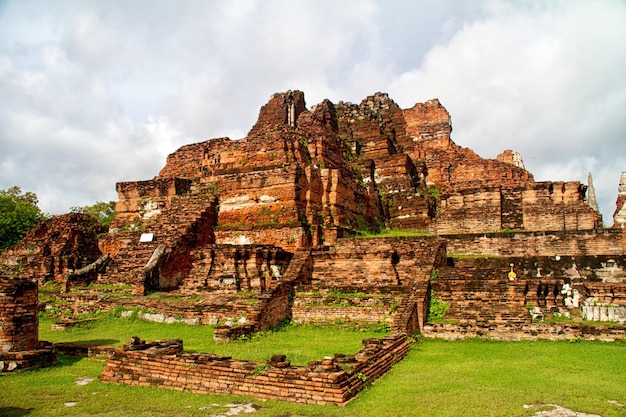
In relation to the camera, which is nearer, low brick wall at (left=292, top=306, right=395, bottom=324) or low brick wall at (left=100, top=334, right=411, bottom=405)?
low brick wall at (left=100, top=334, right=411, bottom=405)

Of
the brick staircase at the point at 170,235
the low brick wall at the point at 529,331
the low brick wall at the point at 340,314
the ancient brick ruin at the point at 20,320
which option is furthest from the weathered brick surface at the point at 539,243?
the ancient brick ruin at the point at 20,320

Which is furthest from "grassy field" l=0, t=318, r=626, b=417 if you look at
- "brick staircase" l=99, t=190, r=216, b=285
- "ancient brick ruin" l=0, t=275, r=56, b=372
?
"brick staircase" l=99, t=190, r=216, b=285

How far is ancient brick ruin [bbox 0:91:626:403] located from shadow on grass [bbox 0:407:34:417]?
5.60ft

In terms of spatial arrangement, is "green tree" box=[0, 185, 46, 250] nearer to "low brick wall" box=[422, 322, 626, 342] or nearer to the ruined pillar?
the ruined pillar

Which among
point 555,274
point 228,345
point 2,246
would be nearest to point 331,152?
point 555,274

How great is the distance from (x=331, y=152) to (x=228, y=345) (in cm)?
1246

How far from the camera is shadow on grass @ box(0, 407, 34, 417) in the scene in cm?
704

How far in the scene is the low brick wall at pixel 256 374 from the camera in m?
7.32

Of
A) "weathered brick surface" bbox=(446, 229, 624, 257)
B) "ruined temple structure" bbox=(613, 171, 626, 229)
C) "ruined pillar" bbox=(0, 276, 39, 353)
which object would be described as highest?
"ruined temple structure" bbox=(613, 171, 626, 229)

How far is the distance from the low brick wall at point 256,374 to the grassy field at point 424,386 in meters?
0.18

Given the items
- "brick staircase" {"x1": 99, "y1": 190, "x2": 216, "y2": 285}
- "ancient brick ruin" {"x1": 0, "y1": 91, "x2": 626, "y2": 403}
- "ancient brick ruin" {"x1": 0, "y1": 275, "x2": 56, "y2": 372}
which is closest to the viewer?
"ancient brick ruin" {"x1": 0, "y1": 275, "x2": 56, "y2": 372}

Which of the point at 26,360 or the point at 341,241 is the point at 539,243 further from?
the point at 26,360

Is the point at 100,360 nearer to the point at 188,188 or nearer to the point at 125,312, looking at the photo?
the point at 125,312

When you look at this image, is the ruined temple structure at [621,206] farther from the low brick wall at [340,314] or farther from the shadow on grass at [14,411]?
the shadow on grass at [14,411]
